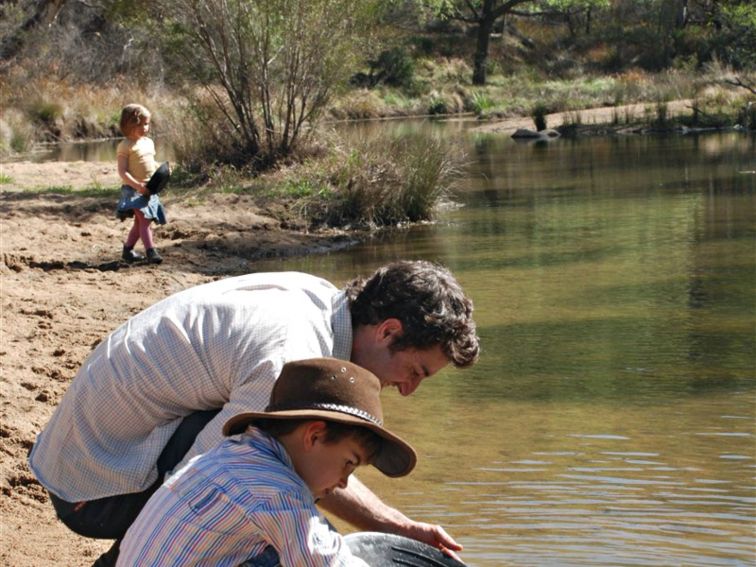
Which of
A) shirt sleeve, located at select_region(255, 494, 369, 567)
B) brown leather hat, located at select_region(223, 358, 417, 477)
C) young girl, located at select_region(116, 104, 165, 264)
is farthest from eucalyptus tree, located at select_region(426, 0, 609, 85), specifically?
shirt sleeve, located at select_region(255, 494, 369, 567)

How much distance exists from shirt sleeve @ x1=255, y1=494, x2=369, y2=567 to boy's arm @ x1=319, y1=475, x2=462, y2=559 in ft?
2.50

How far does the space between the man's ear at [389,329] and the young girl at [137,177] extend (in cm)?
798

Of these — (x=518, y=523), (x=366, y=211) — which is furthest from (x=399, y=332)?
(x=366, y=211)

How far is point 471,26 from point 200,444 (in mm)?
54553

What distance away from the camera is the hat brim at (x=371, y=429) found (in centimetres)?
281

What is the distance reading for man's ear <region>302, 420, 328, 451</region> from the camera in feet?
9.36

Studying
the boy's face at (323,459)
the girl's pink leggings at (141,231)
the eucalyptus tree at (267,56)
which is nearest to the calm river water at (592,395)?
the girl's pink leggings at (141,231)

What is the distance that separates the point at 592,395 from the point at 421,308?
4121mm

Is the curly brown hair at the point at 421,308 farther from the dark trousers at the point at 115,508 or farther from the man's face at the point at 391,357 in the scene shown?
the dark trousers at the point at 115,508

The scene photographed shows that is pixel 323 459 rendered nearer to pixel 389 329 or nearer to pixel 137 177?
pixel 389 329

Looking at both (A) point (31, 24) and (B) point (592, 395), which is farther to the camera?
(A) point (31, 24)

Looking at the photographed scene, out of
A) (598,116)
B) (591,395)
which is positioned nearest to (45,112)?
(598,116)

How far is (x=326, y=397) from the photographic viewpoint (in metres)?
2.84

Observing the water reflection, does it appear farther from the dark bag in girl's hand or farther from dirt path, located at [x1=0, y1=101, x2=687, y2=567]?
the dark bag in girl's hand
